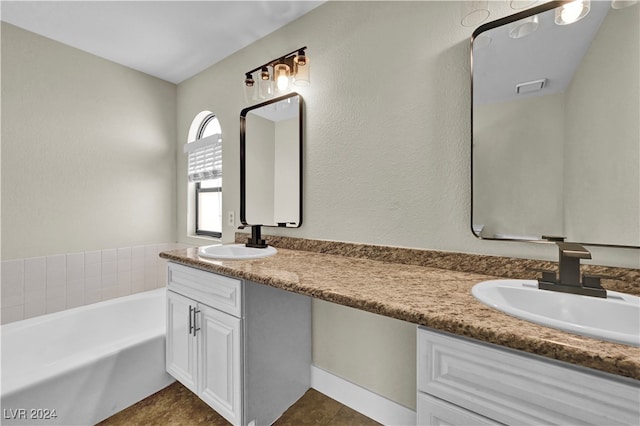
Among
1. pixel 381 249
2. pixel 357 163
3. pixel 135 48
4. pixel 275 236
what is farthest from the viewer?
pixel 135 48

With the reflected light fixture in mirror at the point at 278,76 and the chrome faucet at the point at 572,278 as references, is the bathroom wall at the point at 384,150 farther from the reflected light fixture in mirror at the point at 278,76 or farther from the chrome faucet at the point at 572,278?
the chrome faucet at the point at 572,278

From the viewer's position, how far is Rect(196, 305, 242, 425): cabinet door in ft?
4.21

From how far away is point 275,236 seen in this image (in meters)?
1.92

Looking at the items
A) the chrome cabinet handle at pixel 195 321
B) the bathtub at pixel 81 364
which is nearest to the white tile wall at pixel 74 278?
the bathtub at pixel 81 364

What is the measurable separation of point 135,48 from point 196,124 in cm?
70

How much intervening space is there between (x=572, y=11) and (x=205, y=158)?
2.47m

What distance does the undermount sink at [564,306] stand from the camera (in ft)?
2.48

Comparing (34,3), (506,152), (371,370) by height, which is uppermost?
(34,3)

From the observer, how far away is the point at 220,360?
4.45 feet

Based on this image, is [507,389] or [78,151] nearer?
[507,389]

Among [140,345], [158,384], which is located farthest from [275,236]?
[158,384]

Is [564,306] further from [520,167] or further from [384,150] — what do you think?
[384,150]

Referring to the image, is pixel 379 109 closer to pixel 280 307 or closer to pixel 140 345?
pixel 280 307

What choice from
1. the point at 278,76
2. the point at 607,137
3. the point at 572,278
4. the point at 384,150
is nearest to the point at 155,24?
the point at 278,76
